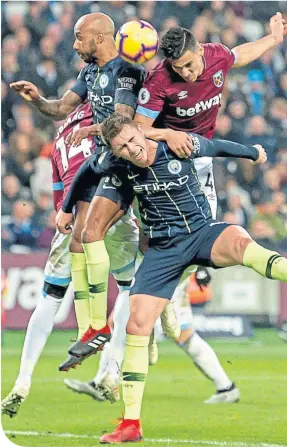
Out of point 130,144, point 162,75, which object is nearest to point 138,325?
point 130,144

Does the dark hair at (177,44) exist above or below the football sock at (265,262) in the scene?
above

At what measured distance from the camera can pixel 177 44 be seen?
22.1 feet

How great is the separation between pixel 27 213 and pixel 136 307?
6.58 meters

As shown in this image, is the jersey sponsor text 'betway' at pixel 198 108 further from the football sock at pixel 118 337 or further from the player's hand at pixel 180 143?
the football sock at pixel 118 337

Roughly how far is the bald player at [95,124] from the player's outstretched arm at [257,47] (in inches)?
29.5

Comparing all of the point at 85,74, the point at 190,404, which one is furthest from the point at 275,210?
the point at 85,74

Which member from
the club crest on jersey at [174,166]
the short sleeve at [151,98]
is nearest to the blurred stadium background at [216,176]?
the club crest on jersey at [174,166]

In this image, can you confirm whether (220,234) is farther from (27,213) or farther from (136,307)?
(27,213)

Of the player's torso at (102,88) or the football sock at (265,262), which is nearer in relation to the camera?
the football sock at (265,262)

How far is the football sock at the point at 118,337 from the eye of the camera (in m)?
7.48

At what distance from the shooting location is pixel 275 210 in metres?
14.0

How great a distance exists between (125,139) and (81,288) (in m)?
1.50

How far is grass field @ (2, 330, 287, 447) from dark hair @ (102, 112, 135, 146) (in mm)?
1943

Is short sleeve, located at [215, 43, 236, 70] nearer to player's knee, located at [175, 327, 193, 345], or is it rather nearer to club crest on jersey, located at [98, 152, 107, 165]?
club crest on jersey, located at [98, 152, 107, 165]
